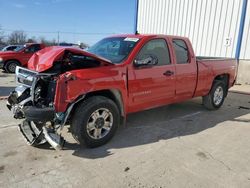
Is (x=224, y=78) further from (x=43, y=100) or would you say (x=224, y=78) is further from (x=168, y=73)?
(x=43, y=100)

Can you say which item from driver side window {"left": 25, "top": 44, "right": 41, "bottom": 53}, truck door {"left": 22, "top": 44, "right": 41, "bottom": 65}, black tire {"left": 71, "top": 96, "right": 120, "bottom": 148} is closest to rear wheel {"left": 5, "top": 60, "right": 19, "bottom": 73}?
truck door {"left": 22, "top": 44, "right": 41, "bottom": 65}

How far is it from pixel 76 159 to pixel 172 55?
284cm

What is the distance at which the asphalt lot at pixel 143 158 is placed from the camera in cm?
320

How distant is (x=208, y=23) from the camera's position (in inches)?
504

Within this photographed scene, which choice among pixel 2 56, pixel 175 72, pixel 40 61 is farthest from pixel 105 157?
pixel 2 56

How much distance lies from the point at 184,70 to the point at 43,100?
301 cm

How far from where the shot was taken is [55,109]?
3.59 metres

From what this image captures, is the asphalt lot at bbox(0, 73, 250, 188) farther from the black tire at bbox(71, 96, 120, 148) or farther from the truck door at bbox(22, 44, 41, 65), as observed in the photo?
the truck door at bbox(22, 44, 41, 65)

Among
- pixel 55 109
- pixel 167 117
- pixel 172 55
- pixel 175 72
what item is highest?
pixel 172 55

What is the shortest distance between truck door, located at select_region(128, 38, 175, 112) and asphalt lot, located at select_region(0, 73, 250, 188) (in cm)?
63

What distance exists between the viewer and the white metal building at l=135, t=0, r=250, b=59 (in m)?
11.5

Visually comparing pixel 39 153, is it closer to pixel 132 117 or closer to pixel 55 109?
pixel 55 109

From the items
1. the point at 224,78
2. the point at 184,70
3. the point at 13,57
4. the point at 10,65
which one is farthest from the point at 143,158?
the point at 10,65

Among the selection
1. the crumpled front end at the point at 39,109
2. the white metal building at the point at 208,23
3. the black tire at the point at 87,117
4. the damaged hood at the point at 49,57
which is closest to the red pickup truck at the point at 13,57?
the white metal building at the point at 208,23
